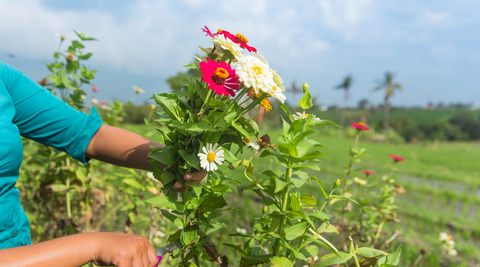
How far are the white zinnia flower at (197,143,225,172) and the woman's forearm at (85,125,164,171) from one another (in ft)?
1.11

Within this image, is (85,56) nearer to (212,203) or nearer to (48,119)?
(48,119)

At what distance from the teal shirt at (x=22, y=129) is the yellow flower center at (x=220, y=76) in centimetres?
66

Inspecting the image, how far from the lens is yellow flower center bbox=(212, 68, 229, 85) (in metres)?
0.57

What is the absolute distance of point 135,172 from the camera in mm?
1611

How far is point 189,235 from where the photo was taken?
2.36 feet

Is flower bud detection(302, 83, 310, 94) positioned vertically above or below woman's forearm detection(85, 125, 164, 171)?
above

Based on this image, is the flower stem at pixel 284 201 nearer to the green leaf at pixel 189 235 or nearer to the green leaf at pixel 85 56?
the green leaf at pixel 189 235

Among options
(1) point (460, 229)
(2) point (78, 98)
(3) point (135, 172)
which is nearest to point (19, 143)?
(3) point (135, 172)

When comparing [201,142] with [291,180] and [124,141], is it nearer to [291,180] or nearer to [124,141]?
[291,180]

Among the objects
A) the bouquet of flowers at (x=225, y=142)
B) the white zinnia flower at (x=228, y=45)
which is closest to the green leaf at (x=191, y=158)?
the bouquet of flowers at (x=225, y=142)

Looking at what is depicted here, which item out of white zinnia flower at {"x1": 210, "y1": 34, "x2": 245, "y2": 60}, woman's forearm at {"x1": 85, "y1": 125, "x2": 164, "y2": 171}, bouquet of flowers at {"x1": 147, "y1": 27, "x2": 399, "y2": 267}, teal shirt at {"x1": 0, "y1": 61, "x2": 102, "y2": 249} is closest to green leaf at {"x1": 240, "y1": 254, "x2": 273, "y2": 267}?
bouquet of flowers at {"x1": 147, "y1": 27, "x2": 399, "y2": 267}

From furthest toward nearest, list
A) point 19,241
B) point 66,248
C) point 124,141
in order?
point 124,141
point 19,241
point 66,248

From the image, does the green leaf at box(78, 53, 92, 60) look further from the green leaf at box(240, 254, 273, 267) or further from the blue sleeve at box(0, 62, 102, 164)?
the green leaf at box(240, 254, 273, 267)

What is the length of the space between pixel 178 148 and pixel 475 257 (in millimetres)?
2722
